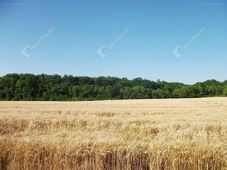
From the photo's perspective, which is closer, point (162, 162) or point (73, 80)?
point (162, 162)

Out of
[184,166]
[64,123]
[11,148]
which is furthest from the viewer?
[64,123]

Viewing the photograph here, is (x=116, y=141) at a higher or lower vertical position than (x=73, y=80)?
lower

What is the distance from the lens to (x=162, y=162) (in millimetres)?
4141

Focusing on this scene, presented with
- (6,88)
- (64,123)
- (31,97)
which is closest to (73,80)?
(31,97)

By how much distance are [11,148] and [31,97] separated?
61.9m

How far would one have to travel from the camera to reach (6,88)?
5888cm

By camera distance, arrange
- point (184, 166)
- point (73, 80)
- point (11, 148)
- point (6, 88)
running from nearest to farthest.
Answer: point (184, 166) → point (11, 148) → point (6, 88) → point (73, 80)

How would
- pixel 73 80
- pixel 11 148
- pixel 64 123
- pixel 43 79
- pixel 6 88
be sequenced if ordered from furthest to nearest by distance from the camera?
pixel 73 80
pixel 43 79
pixel 6 88
pixel 64 123
pixel 11 148

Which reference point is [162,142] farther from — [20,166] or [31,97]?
[31,97]

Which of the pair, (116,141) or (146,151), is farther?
(116,141)

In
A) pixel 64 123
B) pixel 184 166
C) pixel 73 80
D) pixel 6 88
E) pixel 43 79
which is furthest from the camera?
pixel 73 80

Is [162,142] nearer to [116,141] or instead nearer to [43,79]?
[116,141]

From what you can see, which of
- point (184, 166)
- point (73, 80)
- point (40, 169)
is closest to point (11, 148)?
point (40, 169)

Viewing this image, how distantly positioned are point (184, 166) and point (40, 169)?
3.23 metres
